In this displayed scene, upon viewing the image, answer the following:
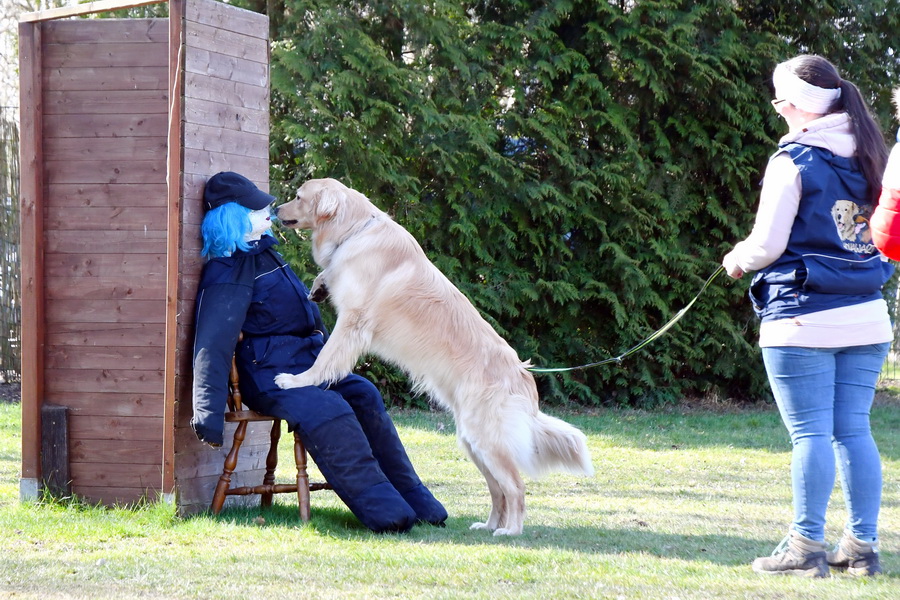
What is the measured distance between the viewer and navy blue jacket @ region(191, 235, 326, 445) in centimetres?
426

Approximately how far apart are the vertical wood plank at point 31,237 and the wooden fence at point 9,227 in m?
5.10

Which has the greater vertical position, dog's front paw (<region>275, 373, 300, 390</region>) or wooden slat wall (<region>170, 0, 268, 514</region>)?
wooden slat wall (<region>170, 0, 268, 514</region>)

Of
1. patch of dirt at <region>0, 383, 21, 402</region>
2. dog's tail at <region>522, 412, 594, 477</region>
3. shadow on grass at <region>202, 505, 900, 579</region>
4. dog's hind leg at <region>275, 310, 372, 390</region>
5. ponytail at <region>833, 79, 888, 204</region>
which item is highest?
ponytail at <region>833, 79, 888, 204</region>

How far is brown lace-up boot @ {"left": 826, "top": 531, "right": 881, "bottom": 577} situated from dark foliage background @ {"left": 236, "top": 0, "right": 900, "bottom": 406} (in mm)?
5703

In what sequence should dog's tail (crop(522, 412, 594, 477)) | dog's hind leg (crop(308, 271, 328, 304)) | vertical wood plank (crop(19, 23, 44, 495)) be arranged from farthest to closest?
dog's hind leg (crop(308, 271, 328, 304))
vertical wood plank (crop(19, 23, 44, 495))
dog's tail (crop(522, 412, 594, 477))

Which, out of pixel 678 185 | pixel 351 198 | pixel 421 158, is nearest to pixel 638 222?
pixel 678 185

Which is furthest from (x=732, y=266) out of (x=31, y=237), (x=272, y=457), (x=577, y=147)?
(x=577, y=147)

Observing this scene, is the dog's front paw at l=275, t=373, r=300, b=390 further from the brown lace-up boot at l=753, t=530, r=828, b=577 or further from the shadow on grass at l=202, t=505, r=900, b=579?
the brown lace-up boot at l=753, t=530, r=828, b=577

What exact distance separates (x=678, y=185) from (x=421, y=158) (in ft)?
8.91

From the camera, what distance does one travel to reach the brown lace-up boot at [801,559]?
347 centimetres

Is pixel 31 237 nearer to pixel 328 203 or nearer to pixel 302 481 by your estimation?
pixel 328 203

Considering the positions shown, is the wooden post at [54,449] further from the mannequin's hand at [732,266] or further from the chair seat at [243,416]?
the mannequin's hand at [732,266]

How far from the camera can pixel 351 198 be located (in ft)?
15.9

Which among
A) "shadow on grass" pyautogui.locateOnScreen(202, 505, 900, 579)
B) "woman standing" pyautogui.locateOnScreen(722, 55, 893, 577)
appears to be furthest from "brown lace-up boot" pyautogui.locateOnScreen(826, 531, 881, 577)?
"shadow on grass" pyautogui.locateOnScreen(202, 505, 900, 579)
